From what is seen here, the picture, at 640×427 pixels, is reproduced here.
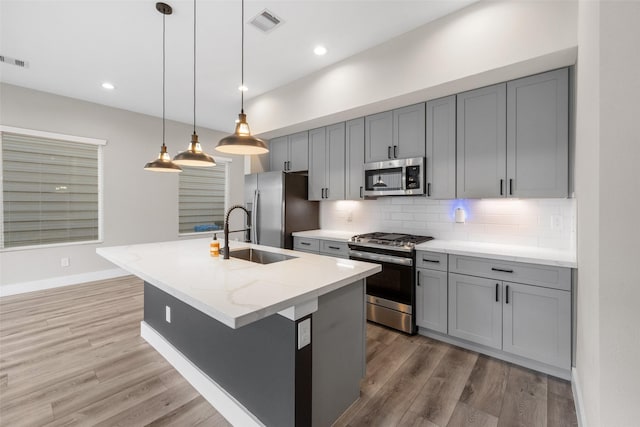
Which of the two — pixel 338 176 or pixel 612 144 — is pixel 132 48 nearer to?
pixel 338 176

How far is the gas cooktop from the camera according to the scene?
2828 millimetres

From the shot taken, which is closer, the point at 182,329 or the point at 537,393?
the point at 537,393

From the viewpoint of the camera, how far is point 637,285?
0.99 meters

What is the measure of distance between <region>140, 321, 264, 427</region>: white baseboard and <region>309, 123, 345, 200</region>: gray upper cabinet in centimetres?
246

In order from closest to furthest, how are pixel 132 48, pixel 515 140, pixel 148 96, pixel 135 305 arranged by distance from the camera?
pixel 515 140 < pixel 132 48 < pixel 135 305 < pixel 148 96

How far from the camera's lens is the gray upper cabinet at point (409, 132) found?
2.98 metres

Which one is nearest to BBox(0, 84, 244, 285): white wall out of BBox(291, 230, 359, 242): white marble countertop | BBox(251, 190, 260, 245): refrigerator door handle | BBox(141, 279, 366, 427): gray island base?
BBox(251, 190, 260, 245): refrigerator door handle

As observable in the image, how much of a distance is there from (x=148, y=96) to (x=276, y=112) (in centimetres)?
210

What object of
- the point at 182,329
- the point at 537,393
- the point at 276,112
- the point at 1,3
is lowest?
the point at 537,393

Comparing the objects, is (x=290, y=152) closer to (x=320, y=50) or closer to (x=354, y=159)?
(x=354, y=159)

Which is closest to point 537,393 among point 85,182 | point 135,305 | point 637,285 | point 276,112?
point 637,285

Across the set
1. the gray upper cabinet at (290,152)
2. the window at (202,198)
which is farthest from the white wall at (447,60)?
the window at (202,198)

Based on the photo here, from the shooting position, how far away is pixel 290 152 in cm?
431

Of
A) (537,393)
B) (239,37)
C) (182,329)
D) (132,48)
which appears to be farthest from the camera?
(132,48)
